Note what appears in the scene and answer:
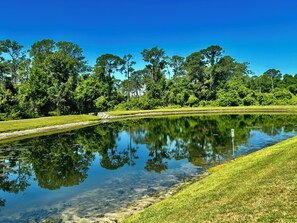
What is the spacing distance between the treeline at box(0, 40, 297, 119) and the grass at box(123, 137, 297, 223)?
53.0 meters

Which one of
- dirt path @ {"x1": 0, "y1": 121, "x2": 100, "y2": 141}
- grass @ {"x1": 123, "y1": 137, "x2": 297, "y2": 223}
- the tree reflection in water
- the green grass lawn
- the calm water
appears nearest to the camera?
grass @ {"x1": 123, "y1": 137, "x2": 297, "y2": 223}

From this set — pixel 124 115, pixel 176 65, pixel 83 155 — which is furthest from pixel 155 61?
pixel 83 155

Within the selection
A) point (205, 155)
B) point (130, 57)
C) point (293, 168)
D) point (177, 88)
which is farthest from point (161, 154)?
point (130, 57)

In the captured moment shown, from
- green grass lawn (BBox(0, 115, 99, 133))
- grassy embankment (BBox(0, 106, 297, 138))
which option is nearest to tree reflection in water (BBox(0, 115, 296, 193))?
green grass lawn (BBox(0, 115, 99, 133))

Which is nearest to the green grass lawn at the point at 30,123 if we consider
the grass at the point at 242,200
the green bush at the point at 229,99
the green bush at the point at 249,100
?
the grass at the point at 242,200

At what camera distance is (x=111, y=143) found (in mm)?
35188

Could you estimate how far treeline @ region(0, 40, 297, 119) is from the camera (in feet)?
222

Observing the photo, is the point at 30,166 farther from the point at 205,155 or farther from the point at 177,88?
the point at 177,88

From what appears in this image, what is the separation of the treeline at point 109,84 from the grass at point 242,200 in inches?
2085

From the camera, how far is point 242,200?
9617mm

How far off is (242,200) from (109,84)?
4194 inches

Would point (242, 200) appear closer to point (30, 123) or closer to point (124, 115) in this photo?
point (30, 123)

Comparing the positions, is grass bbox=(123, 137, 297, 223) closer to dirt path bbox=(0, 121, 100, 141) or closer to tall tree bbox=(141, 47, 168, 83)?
dirt path bbox=(0, 121, 100, 141)

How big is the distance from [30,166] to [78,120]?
123 feet
